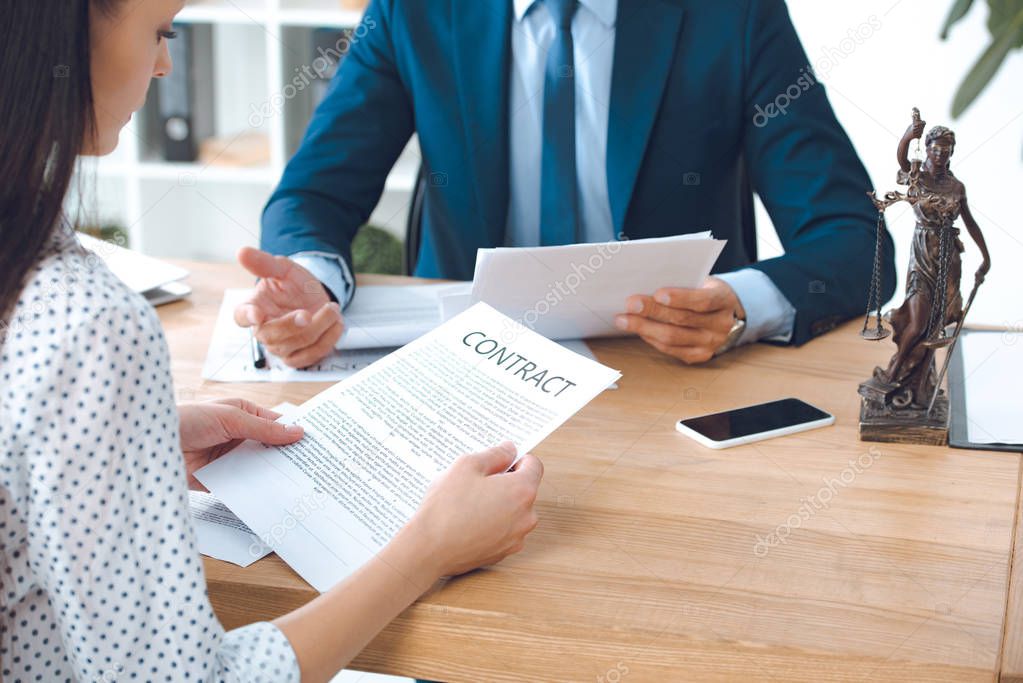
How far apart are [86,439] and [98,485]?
30 mm

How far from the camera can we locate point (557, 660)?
79 centimetres

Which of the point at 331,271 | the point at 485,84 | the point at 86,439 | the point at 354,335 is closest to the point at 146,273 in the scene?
the point at 331,271

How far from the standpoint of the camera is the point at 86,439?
25.0 inches

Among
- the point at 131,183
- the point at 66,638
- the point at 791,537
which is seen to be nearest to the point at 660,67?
the point at 791,537

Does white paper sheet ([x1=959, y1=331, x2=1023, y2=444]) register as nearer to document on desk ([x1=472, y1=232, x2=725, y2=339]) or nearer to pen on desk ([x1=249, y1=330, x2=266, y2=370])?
document on desk ([x1=472, y1=232, x2=725, y2=339])

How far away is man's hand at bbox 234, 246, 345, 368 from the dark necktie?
47 cm

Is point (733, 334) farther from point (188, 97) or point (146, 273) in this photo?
point (188, 97)

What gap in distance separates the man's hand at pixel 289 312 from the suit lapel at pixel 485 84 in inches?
18.0

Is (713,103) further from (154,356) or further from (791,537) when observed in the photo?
(154,356)

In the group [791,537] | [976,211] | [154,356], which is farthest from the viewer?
[976,211]

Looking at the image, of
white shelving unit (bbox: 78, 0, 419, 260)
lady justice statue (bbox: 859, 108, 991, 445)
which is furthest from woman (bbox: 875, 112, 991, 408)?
white shelving unit (bbox: 78, 0, 419, 260)

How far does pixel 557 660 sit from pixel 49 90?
546mm

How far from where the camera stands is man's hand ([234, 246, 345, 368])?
4.11 ft

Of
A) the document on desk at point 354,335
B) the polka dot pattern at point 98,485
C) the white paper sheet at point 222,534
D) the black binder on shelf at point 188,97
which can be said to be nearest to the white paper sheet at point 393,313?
the document on desk at point 354,335
